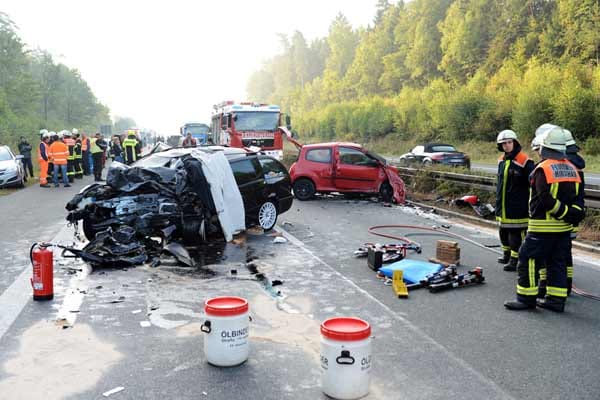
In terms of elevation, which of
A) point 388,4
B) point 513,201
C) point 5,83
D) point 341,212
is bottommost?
point 341,212

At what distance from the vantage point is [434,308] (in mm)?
6035

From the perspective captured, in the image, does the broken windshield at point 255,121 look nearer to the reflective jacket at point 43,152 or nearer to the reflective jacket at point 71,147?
the reflective jacket at point 71,147

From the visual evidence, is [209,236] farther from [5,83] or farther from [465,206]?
[5,83]

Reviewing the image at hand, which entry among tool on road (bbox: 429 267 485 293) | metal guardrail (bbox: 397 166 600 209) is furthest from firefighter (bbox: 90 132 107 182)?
tool on road (bbox: 429 267 485 293)

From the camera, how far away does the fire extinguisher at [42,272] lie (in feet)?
20.0

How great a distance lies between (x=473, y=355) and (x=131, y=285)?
421cm

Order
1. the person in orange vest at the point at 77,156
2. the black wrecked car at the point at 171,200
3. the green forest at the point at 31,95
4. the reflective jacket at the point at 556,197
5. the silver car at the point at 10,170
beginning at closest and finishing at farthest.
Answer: the reflective jacket at the point at 556,197 < the black wrecked car at the point at 171,200 < the silver car at the point at 10,170 < the person in orange vest at the point at 77,156 < the green forest at the point at 31,95

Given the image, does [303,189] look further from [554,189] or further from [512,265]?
[554,189]

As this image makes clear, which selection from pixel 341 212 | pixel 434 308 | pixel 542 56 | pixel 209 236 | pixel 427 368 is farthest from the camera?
pixel 542 56

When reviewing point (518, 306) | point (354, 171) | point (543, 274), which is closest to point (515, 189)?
point (543, 274)

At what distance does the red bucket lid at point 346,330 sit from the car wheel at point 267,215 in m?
7.02

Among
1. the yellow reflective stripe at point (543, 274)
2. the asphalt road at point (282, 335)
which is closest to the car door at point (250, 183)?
the asphalt road at point (282, 335)

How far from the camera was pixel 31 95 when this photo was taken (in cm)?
6109

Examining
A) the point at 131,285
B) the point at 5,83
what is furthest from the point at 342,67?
the point at 131,285
